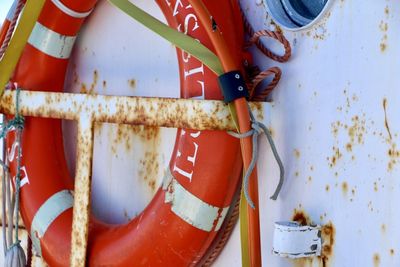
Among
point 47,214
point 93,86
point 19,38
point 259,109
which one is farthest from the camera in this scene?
point 93,86

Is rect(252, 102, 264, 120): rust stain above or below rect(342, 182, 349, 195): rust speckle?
above

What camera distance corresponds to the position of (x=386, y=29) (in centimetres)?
137

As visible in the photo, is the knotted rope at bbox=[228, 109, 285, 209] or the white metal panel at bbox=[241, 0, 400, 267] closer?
the white metal panel at bbox=[241, 0, 400, 267]

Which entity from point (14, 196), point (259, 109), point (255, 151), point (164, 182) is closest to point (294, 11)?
point (259, 109)

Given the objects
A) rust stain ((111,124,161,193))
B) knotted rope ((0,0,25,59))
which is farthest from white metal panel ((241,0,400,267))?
knotted rope ((0,0,25,59))

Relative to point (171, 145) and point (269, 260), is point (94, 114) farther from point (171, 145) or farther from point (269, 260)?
point (269, 260)

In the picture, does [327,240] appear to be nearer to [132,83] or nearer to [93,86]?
[132,83]

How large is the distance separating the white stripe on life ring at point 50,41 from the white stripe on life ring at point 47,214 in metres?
0.37

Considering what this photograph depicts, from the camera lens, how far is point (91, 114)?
1780mm

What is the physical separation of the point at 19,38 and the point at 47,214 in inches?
17.0

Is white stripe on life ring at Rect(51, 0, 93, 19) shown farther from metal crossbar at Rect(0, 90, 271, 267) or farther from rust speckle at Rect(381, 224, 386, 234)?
rust speckle at Rect(381, 224, 386, 234)

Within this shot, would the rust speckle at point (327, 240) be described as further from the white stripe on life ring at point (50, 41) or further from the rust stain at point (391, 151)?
the white stripe on life ring at point (50, 41)

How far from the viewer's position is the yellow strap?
178 centimetres

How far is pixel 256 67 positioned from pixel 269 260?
406 mm
